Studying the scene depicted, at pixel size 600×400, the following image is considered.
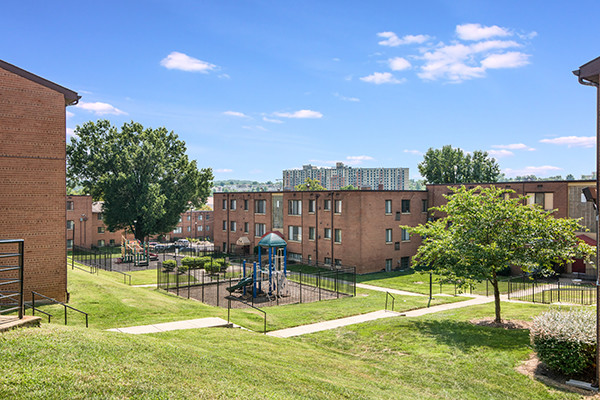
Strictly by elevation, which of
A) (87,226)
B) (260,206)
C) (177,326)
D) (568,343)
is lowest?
(177,326)

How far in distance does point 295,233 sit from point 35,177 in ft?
97.3

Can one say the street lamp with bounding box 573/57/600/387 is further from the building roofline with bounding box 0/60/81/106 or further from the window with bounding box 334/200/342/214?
the window with bounding box 334/200/342/214

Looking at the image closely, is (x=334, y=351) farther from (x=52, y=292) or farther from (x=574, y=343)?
(x=52, y=292)

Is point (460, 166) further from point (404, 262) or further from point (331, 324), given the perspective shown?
point (331, 324)

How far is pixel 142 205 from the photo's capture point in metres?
49.0

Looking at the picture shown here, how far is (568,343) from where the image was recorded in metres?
11.6

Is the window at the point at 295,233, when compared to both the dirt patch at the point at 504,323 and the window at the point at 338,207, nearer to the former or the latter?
the window at the point at 338,207

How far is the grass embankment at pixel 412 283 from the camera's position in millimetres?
30678

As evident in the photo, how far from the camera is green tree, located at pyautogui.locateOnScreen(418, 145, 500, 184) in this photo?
3034 inches

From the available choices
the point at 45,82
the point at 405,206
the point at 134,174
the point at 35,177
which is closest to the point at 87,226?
the point at 134,174

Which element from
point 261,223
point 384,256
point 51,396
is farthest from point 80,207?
point 51,396

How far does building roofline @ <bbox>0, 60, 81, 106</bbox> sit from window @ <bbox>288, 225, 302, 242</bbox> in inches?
1111

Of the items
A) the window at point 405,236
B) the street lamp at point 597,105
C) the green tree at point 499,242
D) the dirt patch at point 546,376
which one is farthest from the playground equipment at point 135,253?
the street lamp at point 597,105

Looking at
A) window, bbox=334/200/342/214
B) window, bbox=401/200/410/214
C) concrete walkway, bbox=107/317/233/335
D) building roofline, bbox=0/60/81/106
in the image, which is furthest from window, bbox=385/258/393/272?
building roofline, bbox=0/60/81/106
